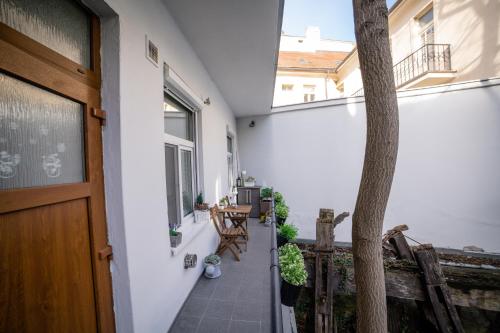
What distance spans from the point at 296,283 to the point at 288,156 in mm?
4876

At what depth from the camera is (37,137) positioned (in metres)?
1.04

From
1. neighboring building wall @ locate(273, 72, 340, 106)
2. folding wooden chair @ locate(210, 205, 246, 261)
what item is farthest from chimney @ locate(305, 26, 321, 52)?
folding wooden chair @ locate(210, 205, 246, 261)

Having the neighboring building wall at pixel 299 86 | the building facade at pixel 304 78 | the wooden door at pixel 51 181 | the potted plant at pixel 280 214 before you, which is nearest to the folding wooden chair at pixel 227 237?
the potted plant at pixel 280 214

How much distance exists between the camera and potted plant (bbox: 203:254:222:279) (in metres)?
2.84

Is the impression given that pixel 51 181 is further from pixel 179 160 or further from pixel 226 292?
pixel 226 292

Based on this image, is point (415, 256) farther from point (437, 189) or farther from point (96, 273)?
point (437, 189)

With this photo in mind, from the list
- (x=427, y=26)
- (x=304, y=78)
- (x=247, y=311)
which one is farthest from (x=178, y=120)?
(x=304, y=78)

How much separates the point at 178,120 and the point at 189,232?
1527mm

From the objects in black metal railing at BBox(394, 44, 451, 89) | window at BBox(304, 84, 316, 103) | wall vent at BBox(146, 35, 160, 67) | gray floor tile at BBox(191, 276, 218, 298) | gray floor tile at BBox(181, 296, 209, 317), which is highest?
window at BBox(304, 84, 316, 103)

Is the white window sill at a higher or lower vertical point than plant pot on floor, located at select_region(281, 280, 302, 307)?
higher

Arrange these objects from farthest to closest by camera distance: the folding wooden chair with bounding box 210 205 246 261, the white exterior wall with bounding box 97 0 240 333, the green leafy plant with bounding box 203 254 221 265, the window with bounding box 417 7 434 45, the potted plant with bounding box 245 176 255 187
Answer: the window with bounding box 417 7 434 45, the potted plant with bounding box 245 176 255 187, the folding wooden chair with bounding box 210 205 246 261, the green leafy plant with bounding box 203 254 221 265, the white exterior wall with bounding box 97 0 240 333

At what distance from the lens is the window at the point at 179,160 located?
2.58 m

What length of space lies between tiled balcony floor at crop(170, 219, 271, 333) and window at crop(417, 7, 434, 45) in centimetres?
1013

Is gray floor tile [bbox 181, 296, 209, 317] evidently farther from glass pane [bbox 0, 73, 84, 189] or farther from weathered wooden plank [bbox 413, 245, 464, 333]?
weathered wooden plank [bbox 413, 245, 464, 333]
